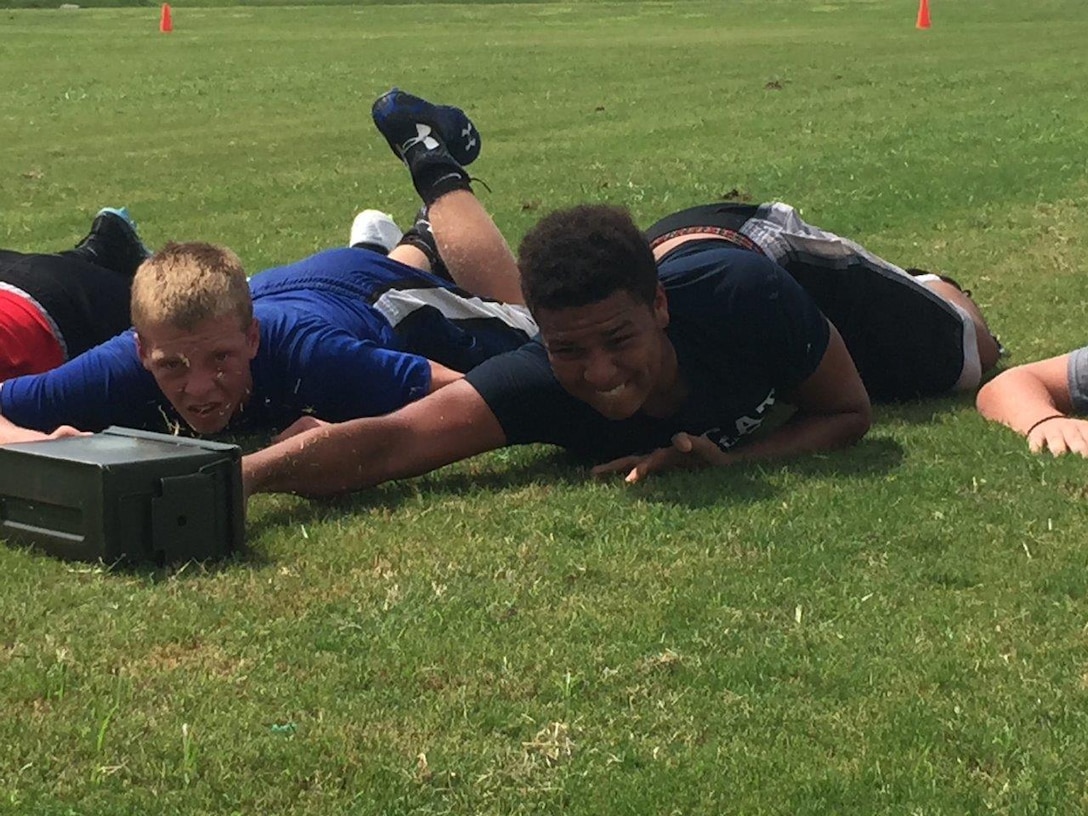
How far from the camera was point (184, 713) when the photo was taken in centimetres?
391

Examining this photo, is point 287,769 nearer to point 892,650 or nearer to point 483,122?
point 892,650

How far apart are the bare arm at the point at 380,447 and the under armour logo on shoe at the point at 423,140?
96.6 inches

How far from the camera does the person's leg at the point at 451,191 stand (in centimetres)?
772

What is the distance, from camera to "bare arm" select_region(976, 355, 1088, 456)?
20.0ft

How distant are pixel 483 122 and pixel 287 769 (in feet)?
52.7

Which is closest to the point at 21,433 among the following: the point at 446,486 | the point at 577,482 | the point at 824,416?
the point at 446,486

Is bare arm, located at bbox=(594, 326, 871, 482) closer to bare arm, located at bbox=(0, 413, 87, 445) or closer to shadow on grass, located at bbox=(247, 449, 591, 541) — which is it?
shadow on grass, located at bbox=(247, 449, 591, 541)

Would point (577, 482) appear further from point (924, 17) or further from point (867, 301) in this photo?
point (924, 17)

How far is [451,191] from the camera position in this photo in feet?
25.9

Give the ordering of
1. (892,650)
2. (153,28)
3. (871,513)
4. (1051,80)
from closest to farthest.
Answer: (892,650) < (871,513) < (1051,80) < (153,28)

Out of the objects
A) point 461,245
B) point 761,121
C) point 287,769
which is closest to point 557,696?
point 287,769

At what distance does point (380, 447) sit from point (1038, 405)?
2.48 meters

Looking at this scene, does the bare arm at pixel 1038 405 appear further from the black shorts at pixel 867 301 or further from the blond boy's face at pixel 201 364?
the blond boy's face at pixel 201 364

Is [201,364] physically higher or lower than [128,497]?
higher
